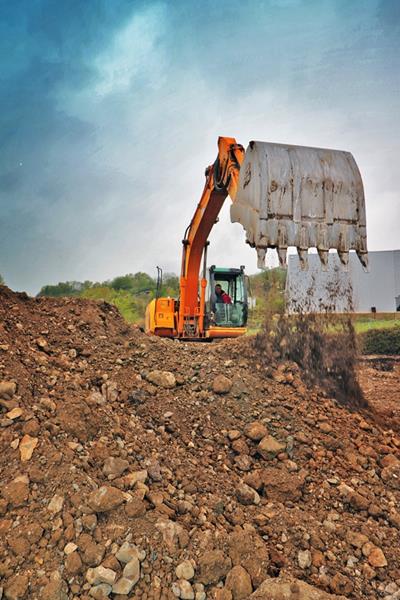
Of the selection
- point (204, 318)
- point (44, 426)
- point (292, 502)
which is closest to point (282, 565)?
point (292, 502)

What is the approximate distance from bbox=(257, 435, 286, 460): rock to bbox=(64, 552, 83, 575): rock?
1.90m

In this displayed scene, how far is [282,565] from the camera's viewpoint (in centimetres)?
264

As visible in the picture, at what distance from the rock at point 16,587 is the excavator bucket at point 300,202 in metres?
2.88

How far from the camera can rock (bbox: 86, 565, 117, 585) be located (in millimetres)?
2287

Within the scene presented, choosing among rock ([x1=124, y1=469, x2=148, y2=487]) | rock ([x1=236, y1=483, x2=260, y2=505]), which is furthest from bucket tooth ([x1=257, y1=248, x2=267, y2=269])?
rock ([x1=124, y1=469, x2=148, y2=487])

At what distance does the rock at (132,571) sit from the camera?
7.60 ft

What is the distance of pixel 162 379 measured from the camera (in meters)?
4.50

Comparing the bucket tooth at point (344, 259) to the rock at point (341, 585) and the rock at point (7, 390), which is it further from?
the rock at point (7, 390)

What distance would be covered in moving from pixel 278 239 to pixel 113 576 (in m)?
2.89

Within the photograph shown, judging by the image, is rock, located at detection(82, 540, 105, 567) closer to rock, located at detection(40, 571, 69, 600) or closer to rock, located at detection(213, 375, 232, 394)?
rock, located at detection(40, 571, 69, 600)

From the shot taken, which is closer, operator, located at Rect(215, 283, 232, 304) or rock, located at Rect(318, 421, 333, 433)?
rock, located at Rect(318, 421, 333, 433)

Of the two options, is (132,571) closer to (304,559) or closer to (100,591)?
(100,591)

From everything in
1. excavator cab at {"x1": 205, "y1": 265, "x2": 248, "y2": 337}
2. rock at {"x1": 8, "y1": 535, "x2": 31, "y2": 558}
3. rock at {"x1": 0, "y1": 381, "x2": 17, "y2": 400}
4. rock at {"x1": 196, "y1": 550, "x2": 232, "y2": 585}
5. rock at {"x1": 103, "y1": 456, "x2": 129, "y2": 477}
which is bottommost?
rock at {"x1": 196, "y1": 550, "x2": 232, "y2": 585}

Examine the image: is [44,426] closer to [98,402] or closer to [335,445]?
[98,402]
